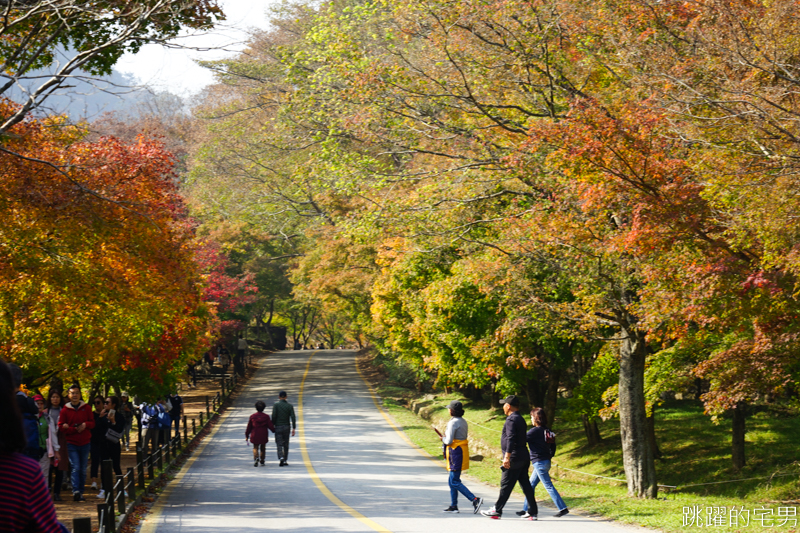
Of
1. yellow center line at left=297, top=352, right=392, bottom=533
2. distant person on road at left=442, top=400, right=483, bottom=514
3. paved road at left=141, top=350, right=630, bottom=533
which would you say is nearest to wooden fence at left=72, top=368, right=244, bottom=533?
paved road at left=141, top=350, right=630, bottom=533

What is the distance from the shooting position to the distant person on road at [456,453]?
35.8 ft

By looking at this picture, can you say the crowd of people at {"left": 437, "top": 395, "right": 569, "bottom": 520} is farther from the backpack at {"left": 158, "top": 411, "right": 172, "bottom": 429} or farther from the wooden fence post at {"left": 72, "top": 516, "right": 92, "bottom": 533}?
the backpack at {"left": 158, "top": 411, "right": 172, "bottom": 429}

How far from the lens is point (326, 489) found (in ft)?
44.9

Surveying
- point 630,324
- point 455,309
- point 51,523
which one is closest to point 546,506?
point 630,324

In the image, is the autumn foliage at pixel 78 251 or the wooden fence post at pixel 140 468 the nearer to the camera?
the autumn foliage at pixel 78 251

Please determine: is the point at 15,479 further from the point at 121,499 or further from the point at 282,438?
the point at 282,438

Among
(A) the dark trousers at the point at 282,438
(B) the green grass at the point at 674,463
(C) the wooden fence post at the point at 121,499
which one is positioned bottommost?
(B) the green grass at the point at 674,463

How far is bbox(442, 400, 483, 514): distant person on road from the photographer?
1091cm

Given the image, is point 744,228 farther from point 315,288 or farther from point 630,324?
point 315,288

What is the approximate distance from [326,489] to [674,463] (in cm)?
1082

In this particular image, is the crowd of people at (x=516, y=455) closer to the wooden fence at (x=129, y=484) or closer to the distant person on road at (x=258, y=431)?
the wooden fence at (x=129, y=484)

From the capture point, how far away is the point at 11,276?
11.6 metres

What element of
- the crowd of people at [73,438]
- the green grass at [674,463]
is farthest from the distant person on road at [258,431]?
the green grass at [674,463]

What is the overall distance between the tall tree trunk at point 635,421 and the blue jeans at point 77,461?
9754 mm
